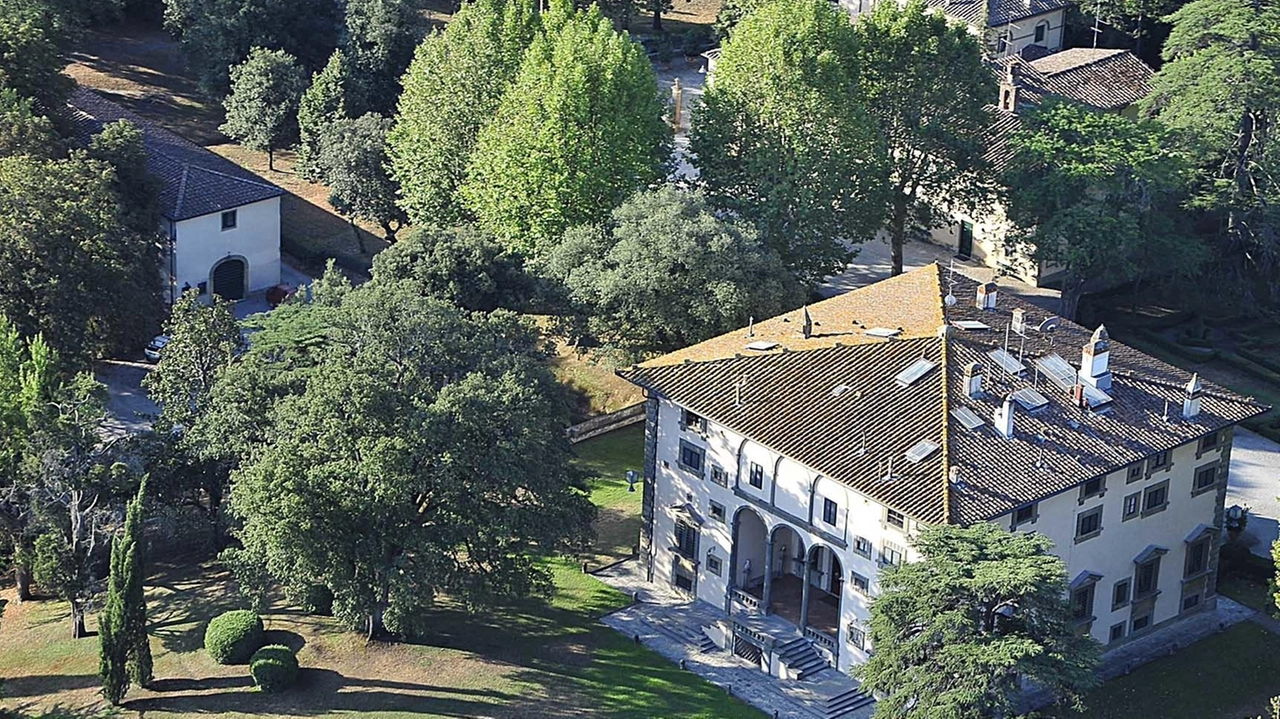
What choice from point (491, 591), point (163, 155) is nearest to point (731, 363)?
point (491, 591)

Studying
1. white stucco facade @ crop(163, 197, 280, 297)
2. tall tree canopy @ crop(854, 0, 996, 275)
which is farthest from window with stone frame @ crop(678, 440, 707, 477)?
white stucco facade @ crop(163, 197, 280, 297)

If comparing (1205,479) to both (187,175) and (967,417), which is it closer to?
(967,417)

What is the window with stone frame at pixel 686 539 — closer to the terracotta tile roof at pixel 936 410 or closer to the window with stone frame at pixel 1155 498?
the terracotta tile roof at pixel 936 410

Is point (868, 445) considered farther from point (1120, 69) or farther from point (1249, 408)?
point (1120, 69)

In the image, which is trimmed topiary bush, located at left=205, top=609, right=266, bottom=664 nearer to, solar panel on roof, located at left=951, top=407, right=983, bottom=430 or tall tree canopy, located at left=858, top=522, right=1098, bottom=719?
tall tree canopy, located at left=858, top=522, right=1098, bottom=719

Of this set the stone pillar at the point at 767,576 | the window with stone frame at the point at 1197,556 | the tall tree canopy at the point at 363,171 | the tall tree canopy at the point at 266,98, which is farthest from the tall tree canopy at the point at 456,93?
the window with stone frame at the point at 1197,556

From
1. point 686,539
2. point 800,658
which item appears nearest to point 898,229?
point 686,539
